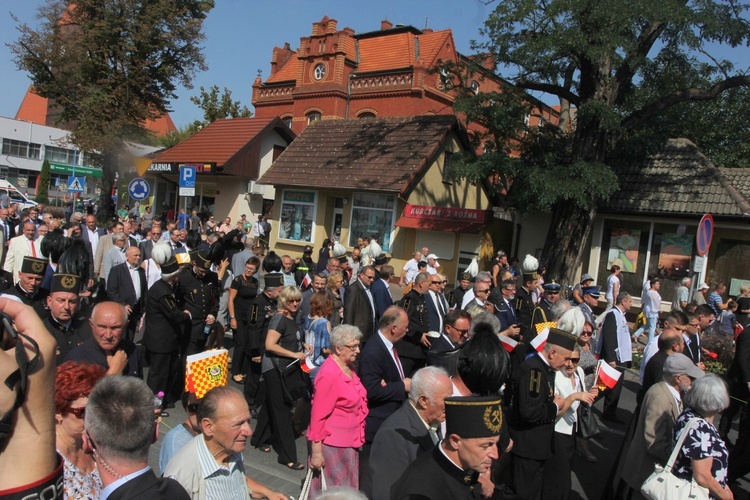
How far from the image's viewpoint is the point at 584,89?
16.6 meters

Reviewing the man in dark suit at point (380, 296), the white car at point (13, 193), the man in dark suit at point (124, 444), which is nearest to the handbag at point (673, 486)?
the man in dark suit at point (124, 444)

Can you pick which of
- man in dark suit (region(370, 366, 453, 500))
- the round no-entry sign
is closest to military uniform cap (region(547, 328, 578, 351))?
man in dark suit (region(370, 366, 453, 500))

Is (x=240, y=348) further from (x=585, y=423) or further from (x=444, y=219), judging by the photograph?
(x=444, y=219)

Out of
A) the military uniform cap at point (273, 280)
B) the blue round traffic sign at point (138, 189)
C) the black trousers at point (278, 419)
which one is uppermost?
the blue round traffic sign at point (138, 189)

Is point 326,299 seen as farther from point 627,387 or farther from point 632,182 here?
point 632,182

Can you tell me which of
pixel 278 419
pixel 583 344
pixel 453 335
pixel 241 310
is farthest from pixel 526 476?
pixel 241 310

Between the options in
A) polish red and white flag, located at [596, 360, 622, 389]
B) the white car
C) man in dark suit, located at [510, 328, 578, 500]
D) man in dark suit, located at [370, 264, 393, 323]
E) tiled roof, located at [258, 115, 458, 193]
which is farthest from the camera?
the white car

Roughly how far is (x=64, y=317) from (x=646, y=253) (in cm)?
1673

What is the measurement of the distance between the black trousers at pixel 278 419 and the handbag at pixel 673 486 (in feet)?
11.0

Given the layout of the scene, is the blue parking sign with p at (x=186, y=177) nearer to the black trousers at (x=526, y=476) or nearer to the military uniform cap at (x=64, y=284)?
the military uniform cap at (x=64, y=284)

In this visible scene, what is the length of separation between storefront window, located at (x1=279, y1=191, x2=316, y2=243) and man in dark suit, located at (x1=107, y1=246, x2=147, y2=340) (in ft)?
52.9

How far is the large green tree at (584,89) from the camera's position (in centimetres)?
1442

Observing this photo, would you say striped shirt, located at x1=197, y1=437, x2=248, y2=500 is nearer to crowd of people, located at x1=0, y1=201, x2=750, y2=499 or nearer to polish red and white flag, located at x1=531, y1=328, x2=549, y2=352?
crowd of people, located at x1=0, y1=201, x2=750, y2=499

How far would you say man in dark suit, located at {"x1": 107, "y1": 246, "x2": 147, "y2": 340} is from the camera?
7.68m
